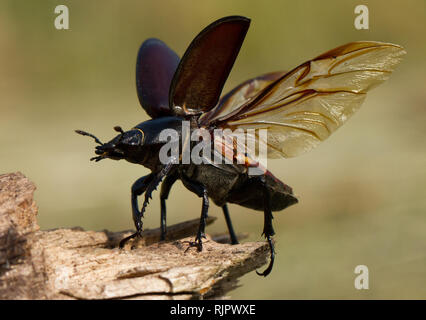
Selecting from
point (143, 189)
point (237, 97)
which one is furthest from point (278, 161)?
point (143, 189)

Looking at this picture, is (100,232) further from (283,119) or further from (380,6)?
(380,6)

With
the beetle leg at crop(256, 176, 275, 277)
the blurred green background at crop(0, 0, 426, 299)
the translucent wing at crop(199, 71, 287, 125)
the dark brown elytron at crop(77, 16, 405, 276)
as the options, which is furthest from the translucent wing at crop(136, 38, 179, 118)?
the blurred green background at crop(0, 0, 426, 299)

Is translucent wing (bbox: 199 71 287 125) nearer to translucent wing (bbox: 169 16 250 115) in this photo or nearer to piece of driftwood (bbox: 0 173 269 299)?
translucent wing (bbox: 169 16 250 115)

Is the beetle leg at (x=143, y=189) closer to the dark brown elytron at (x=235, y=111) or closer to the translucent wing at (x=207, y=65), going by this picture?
the dark brown elytron at (x=235, y=111)

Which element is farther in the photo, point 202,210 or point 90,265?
point 202,210

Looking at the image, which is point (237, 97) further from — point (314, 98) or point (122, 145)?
point (122, 145)

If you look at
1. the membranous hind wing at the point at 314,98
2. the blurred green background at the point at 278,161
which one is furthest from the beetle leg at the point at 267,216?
the blurred green background at the point at 278,161

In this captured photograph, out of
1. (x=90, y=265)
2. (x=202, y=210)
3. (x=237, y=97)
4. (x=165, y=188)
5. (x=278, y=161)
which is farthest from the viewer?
(x=278, y=161)
